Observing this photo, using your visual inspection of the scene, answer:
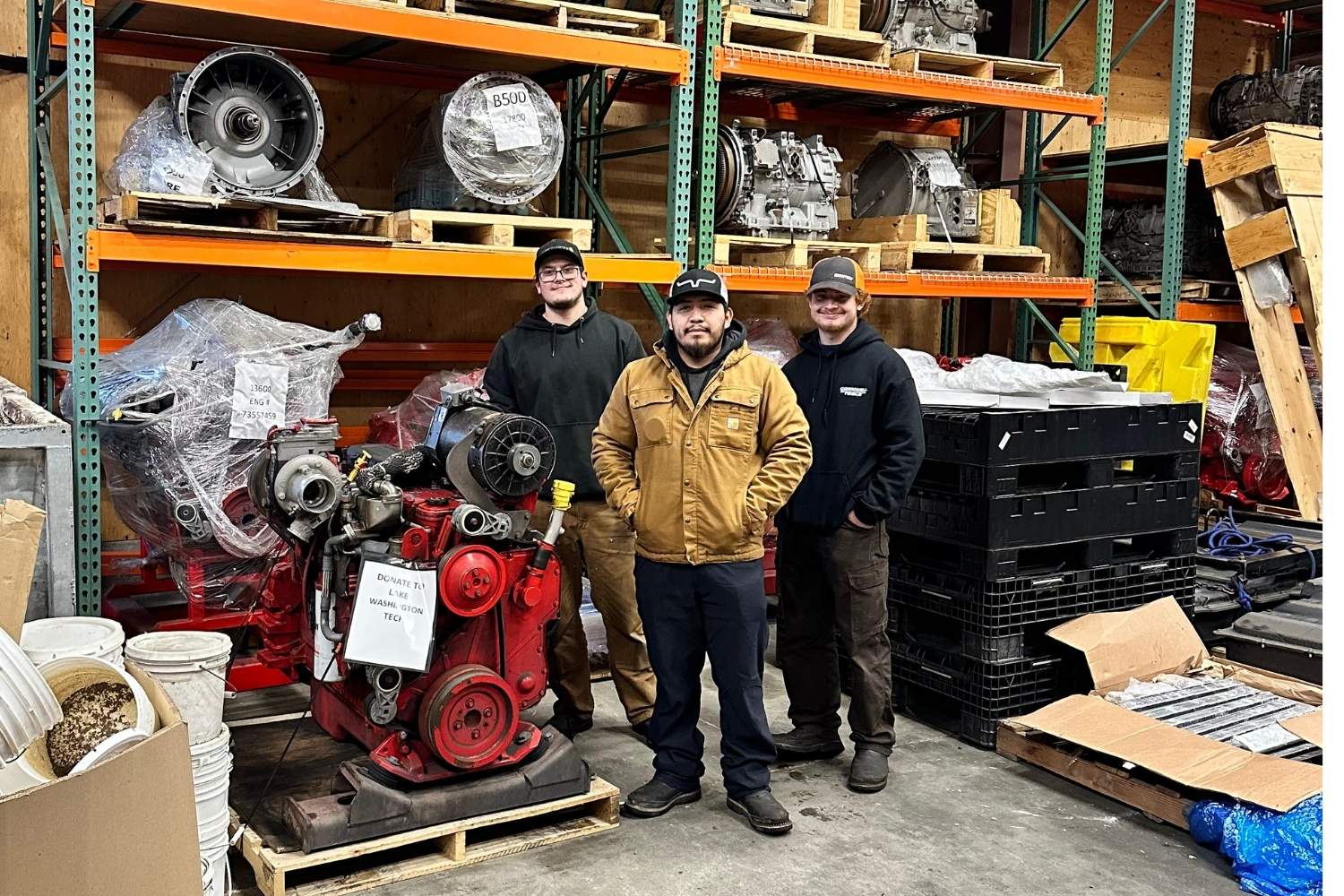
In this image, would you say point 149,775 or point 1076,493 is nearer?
point 149,775

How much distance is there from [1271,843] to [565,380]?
2962 mm

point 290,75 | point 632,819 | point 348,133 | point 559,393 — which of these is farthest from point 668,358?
point 348,133

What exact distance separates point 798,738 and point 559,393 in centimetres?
170

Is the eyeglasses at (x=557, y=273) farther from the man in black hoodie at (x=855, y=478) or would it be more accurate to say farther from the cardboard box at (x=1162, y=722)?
the cardboard box at (x=1162, y=722)

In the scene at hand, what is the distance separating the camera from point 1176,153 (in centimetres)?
807

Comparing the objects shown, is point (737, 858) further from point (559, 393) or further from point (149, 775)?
point (149, 775)

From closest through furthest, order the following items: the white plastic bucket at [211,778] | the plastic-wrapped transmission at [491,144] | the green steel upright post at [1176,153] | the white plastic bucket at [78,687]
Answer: the white plastic bucket at [78,687] < the white plastic bucket at [211,778] < the plastic-wrapped transmission at [491,144] < the green steel upright post at [1176,153]

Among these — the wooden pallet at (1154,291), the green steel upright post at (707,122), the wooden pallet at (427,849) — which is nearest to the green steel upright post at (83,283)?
the wooden pallet at (427,849)

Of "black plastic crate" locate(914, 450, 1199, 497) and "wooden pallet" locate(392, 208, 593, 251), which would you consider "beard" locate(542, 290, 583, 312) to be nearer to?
"wooden pallet" locate(392, 208, 593, 251)

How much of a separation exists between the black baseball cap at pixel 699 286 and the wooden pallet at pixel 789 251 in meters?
2.33

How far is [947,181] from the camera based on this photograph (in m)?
7.51

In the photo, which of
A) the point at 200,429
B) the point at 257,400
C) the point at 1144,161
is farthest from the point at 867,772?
the point at 1144,161

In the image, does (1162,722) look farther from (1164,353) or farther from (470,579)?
(1164,353)

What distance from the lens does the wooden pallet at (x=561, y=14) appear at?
5512mm
